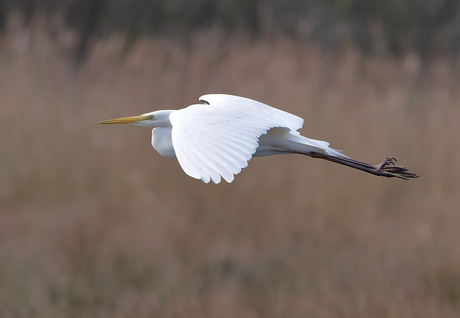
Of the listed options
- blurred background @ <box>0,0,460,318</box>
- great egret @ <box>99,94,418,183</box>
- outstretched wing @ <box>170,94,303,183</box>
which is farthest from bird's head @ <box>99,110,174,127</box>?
blurred background @ <box>0,0,460,318</box>

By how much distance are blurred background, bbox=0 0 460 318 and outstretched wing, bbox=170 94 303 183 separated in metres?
2.17

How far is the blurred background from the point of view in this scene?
167 inches

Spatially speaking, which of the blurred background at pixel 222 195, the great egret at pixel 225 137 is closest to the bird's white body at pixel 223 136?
the great egret at pixel 225 137

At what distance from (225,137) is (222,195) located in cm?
307

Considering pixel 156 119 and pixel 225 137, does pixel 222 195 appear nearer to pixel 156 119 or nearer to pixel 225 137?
pixel 156 119

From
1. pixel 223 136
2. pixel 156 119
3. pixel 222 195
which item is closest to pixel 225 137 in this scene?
pixel 223 136

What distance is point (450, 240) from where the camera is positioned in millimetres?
4238

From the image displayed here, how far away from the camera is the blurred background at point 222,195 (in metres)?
4.25

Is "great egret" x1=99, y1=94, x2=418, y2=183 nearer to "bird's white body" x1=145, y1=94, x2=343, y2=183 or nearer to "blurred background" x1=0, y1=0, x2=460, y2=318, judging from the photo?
"bird's white body" x1=145, y1=94, x2=343, y2=183

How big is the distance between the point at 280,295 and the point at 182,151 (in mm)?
2933

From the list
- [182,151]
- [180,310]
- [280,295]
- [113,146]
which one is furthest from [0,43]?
[182,151]

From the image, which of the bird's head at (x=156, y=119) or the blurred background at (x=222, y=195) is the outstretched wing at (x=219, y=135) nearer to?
the bird's head at (x=156, y=119)

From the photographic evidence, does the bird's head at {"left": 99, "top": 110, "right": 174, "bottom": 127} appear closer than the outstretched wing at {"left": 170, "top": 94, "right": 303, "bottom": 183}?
No

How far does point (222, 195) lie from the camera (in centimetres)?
471
